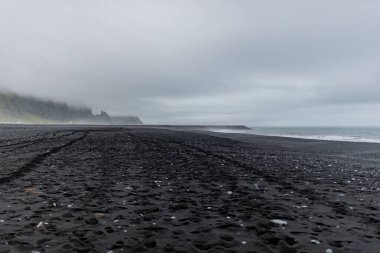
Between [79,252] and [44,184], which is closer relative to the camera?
[79,252]

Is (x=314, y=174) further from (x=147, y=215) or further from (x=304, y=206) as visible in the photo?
(x=147, y=215)

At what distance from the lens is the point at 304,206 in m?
13.7

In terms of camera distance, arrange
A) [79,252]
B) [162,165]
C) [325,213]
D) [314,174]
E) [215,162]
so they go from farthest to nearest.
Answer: [215,162] < [162,165] < [314,174] < [325,213] < [79,252]

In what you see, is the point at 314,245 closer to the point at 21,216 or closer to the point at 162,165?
the point at 21,216

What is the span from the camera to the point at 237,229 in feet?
34.8

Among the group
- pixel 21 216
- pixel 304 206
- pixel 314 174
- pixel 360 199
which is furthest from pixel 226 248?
pixel 314 174

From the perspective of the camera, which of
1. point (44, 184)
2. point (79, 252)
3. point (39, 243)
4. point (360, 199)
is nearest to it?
point (79, 252)

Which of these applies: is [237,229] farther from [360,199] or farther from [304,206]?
[360,199]

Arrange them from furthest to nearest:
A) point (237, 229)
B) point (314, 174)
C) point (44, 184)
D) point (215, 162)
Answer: point (215, 162)
point (314, 174)
point (44, 184)
point (237, 229)

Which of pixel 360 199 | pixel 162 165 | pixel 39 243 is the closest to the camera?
pixel 39 243

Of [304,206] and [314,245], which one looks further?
[304,206]

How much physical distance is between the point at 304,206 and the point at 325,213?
105cm

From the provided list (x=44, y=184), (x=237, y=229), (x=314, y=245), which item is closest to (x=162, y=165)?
(x=44, y=184)

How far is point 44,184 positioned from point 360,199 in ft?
44.8
